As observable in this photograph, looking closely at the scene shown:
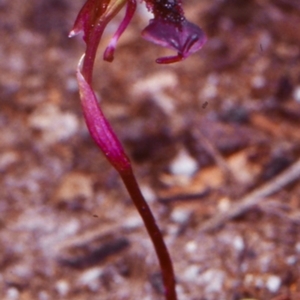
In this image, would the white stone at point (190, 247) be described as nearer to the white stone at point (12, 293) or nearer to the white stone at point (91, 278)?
the white stone at point (91, 278)

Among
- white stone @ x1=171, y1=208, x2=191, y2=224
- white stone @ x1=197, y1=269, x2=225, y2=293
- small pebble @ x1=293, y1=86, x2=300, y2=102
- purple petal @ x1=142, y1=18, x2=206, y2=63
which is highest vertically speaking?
purple petal @ x1=142, y1=18, x2=206, y2=63

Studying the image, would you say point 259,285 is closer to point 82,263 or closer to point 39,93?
point 82,263

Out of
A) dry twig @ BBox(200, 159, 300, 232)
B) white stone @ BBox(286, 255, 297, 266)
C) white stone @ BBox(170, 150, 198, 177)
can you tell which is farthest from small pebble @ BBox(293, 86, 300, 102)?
white stone @ BBox(286, 255, 297, 266)

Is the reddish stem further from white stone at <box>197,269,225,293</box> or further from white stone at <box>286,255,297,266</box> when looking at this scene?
white stone at <box>286,255,297,266</box>

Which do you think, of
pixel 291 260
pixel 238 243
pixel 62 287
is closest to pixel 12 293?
pixel 62 287

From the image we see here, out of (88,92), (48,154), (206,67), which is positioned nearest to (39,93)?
(48,154)

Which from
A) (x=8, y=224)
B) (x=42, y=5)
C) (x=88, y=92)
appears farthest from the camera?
(x=42, y=5)

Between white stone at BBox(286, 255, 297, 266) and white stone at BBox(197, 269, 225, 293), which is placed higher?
white stone at BBox(286, 255, 297, 266)

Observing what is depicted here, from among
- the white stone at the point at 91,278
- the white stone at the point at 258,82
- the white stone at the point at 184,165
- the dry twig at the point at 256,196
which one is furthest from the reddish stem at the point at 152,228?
the white stone at the point at 258,82

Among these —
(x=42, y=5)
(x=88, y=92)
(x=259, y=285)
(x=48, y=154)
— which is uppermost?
(x=88, y=92)
